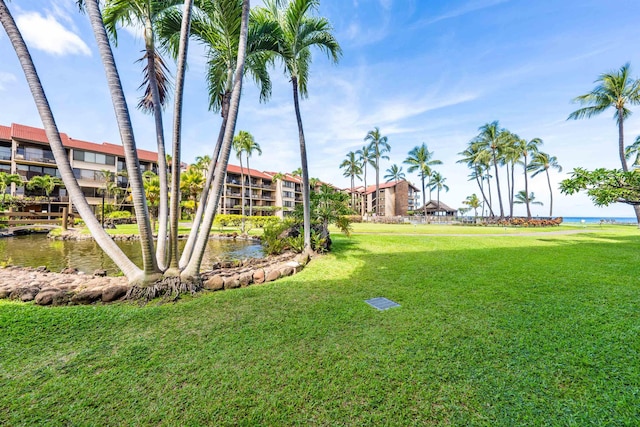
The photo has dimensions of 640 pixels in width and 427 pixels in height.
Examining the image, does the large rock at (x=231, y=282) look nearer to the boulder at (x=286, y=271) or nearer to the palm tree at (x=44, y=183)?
the boulder at (x=286, y=271)

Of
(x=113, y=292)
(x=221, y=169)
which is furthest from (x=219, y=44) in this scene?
(x=113, y=292)

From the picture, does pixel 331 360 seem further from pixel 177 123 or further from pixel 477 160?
pixel 477 160

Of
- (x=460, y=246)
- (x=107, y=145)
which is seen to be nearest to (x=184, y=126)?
(x=460, y=246)

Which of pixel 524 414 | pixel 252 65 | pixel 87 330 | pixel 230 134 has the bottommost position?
pixel 524 414

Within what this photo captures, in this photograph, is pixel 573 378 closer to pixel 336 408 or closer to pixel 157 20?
pixel 336 408

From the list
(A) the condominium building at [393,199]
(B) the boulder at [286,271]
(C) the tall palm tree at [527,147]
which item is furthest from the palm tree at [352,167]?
(B) the boulder at [286,271]

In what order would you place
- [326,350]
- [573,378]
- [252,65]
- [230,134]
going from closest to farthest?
1. [573,378]
2. [326,350]
3. [230,134]
4. [252,65]

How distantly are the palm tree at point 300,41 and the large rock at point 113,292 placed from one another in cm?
542

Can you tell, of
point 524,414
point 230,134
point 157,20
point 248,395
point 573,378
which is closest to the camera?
point 524,414

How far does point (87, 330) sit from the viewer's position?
3480mm

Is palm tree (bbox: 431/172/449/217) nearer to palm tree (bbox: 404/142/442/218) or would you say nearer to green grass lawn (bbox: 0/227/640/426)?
palm tree (bbox: 404/142/442/218)

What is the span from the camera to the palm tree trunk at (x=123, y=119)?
4.27m

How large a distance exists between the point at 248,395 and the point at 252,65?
8.65 m

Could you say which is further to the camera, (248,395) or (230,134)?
(230,134)
